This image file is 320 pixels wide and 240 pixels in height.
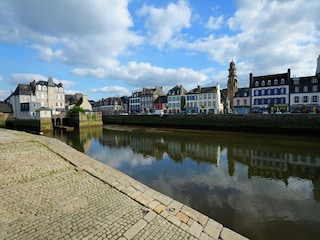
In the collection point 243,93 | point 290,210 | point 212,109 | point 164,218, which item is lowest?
point 290,210

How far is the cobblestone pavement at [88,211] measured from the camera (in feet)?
11.4

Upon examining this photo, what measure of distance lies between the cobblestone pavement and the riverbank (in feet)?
75.7

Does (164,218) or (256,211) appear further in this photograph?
(256,211)

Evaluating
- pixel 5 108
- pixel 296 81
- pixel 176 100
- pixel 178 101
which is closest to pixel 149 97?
pixel 176 100

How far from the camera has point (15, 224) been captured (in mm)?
3537

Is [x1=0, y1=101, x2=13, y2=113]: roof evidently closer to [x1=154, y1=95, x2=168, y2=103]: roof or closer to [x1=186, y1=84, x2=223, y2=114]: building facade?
[x1=154, y1=95, x2=168, y2=103]: roof

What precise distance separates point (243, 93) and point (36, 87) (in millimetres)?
Answer: 49205

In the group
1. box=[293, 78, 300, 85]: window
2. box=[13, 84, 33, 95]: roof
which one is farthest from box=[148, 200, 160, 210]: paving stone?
box=[13, 84, 33, 95]: roof

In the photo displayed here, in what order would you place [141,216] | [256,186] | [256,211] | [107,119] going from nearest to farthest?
[141,216], [256,211], [256,186], [107,119]

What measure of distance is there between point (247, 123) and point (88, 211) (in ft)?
83.7

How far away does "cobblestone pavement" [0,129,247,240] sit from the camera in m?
3.47

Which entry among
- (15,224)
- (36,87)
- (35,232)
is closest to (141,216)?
(35,232)

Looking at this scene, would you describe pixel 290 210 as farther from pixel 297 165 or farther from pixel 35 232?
pixel 35 232

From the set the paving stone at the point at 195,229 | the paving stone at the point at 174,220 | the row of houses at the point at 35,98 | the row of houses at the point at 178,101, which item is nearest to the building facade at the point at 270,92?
the row of houses at the point at 178,101
